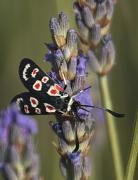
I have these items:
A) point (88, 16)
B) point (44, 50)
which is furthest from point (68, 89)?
point (44, 50)

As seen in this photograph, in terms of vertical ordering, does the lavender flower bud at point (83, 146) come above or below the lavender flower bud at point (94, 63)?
below

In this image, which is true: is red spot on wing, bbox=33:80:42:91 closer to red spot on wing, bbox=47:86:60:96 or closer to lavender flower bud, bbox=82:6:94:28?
red spot on wing, bbox=47:86:60:96

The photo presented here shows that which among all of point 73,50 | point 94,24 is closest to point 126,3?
point 94,24

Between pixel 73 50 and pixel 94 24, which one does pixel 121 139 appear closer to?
pixel 94 24

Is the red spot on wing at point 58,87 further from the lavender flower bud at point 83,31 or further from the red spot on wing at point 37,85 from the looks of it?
the lavender flower bud at point 83,31

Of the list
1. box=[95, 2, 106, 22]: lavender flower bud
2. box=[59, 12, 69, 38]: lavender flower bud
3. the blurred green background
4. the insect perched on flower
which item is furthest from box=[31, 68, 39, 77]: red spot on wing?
the blurred green background

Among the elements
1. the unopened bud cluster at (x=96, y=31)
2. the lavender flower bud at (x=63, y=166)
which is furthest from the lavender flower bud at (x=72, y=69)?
the unopened bud cluster at (x=96, y=31)
